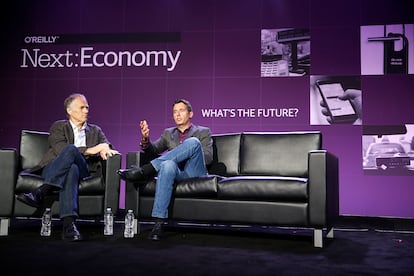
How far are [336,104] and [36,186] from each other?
3274 millimetres

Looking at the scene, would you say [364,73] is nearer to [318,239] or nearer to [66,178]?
[318,239]

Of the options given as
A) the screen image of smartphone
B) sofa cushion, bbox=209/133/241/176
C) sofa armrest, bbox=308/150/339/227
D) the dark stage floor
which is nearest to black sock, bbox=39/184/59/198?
the dark stage floor

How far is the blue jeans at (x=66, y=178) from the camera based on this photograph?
3025 millimetres

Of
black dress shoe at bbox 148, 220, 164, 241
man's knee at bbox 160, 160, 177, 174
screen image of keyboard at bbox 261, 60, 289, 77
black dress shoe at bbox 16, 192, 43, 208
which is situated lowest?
black dress shoe at bbox 148, 220, 164, 241

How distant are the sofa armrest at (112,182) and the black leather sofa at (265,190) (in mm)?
104

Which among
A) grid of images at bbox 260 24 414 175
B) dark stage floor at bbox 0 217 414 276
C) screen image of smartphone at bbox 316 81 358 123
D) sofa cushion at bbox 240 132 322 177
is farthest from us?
screen image of smartphone at bbox 316 81 358 123

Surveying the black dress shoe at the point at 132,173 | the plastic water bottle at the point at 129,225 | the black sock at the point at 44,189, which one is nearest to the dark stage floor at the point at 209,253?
the plastic water bottle at the point at 129,225

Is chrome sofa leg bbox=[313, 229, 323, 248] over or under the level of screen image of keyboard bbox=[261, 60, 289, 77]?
under

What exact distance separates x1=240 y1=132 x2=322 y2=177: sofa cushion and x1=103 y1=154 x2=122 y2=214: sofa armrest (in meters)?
1.07

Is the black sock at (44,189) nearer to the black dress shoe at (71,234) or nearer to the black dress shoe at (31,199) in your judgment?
the black dress shoe at (31,199)

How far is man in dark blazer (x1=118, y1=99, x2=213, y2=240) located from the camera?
3.14 metres

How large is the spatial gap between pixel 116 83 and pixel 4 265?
3533 millimetres

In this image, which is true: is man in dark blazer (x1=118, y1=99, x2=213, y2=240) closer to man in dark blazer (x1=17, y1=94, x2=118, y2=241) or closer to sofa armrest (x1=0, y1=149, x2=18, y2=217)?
man in dark blazer (x1=17, y1=94, x2=118, y2=241)

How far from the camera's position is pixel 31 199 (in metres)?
3.05
